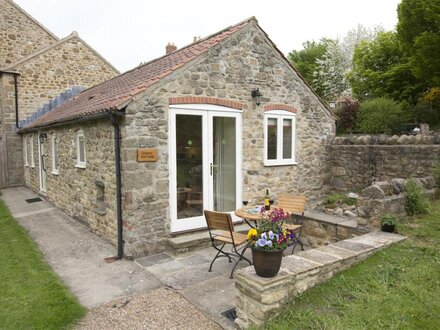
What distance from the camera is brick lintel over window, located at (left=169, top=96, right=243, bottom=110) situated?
21.3 feet

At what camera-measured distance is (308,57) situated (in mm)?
42000

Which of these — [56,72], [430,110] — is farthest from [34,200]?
[430,110]

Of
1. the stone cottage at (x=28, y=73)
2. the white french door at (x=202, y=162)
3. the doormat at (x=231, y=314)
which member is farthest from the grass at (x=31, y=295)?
the stone cottage at (x=28, y=73)

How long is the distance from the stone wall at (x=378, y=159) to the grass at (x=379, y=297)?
4.02 meters

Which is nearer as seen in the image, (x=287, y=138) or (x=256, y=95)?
(x=256, y=95)

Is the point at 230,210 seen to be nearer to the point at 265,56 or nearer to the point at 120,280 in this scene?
the point at 120,280

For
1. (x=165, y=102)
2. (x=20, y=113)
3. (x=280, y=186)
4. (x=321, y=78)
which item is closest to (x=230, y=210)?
(x=280, y=186)

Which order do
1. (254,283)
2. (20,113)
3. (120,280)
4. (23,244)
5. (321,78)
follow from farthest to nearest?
(321,78)
(20,113)
(23,244)
(120,280)
(254,283)

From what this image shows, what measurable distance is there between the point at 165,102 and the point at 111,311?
384cm

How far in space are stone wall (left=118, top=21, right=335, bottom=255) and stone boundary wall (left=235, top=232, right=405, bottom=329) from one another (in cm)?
293

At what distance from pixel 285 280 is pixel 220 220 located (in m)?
1.76

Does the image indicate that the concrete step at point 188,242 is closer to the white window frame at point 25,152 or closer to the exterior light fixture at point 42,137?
the exterior light fixture at point 42,137

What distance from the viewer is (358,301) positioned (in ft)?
12.0

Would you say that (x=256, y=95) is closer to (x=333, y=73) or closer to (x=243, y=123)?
(x=243, y=123)
